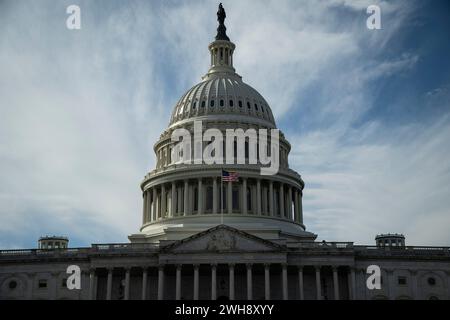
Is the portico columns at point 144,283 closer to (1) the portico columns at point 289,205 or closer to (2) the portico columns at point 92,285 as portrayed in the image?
(2) the portico columns at point 92,285

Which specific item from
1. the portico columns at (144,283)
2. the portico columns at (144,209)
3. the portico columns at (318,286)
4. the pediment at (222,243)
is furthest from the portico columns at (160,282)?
the portico columns at (144,209)

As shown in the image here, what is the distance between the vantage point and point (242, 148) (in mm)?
106188

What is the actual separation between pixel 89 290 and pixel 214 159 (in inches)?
1216

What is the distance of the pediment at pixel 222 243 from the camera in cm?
8269

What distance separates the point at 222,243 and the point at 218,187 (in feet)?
65.1

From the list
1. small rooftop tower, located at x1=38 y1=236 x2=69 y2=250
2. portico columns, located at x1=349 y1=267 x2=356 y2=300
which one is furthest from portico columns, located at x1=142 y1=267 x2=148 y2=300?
small rooftop tower, located at x1=38 y1=236 x2=69 y2=250

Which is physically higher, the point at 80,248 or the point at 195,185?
the point at 195,185

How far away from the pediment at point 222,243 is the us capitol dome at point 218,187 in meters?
7.47

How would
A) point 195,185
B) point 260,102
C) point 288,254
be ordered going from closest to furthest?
point 288,254, point 195,185, point 260,102

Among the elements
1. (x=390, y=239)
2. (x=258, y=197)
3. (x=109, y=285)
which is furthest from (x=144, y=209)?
(x=390, y=239)

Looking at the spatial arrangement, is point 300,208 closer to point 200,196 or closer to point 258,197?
point 258,197
